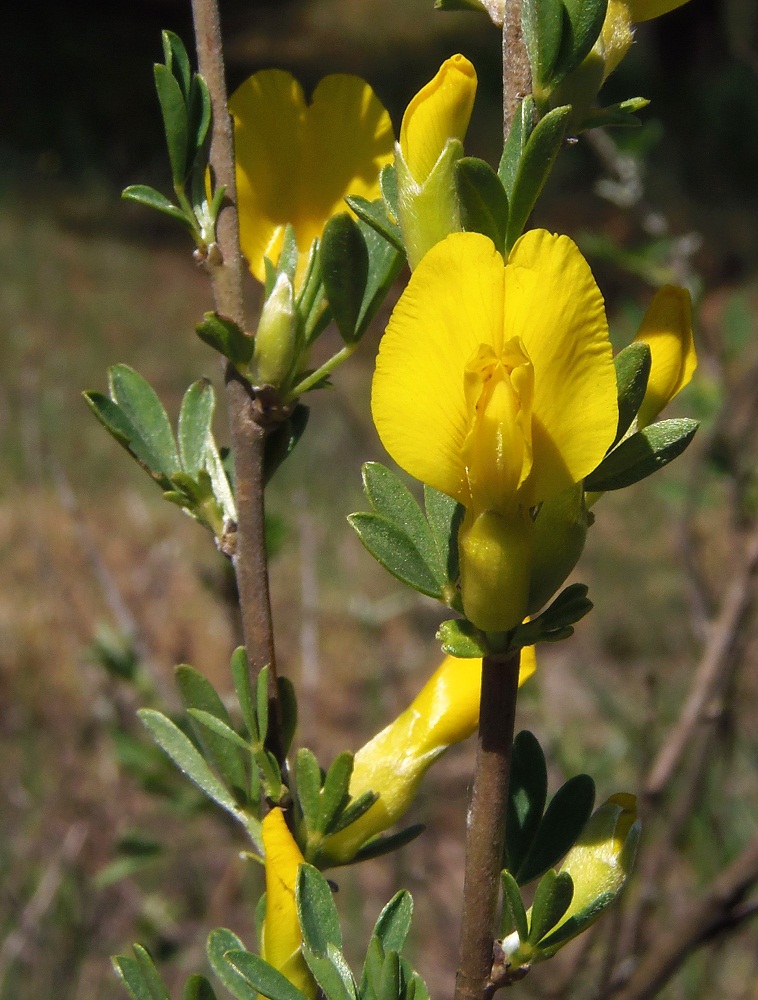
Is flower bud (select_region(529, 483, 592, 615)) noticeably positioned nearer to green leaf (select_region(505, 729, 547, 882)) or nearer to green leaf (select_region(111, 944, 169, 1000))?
green leaf (select_region(505, 729, 547, 882))

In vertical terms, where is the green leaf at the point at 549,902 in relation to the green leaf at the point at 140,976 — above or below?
above

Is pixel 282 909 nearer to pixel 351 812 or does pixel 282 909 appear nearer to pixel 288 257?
pixel 351 812

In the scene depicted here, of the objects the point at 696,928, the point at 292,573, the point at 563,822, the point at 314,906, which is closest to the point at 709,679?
the point at 696,928

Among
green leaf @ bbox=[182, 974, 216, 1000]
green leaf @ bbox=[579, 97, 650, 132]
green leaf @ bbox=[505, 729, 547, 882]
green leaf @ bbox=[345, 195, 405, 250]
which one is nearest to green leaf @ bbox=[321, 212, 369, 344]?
green leaf @ bbox=[345, 195, 405, 250]

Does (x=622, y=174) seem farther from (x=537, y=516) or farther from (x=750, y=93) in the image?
(x=750, y=93)

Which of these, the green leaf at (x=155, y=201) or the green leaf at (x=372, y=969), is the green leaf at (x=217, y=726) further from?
the green leaf at (x=155, y=201)

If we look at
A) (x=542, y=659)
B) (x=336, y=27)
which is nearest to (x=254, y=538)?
(x=542, y=659)

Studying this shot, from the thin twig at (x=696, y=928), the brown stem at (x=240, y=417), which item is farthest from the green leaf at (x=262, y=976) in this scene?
the thin twig at (x=696, y=928)
